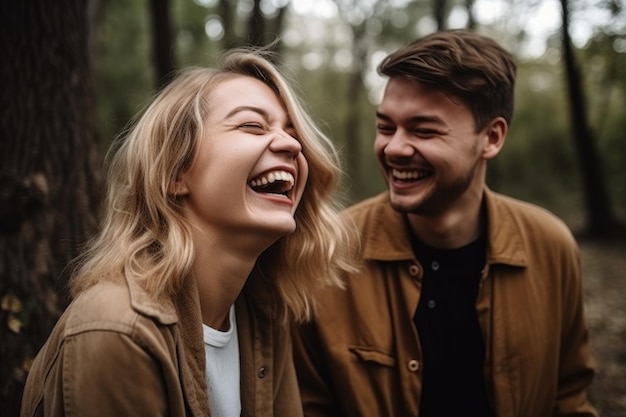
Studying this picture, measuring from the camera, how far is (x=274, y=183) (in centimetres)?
213

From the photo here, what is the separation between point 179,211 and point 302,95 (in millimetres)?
908

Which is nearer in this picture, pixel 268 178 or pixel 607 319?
pixel 268 178

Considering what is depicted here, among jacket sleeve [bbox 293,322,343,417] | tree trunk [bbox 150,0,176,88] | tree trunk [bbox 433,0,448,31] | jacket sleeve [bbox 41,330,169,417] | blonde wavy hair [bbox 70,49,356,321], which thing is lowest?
jacket sleeve [bbox 293,322,343,417]

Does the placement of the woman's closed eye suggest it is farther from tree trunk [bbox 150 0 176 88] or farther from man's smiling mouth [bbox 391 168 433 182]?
tree trunk [bbox 150 0 176 88]

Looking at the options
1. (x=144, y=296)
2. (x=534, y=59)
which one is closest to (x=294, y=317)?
(x=144, y=296)

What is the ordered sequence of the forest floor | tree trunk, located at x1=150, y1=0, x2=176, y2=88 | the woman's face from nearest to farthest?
the woman's face < the forest floor < tree trunk, located at x1=150, y1=0, x2=176, y2=88

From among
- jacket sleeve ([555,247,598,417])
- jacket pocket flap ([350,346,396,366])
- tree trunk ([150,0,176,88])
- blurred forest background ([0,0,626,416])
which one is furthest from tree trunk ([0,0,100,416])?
tree trunk ([150,0,176,88])

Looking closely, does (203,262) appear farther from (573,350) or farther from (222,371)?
(573,350)

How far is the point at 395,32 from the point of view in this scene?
17.8 metres

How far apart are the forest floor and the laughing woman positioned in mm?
3257

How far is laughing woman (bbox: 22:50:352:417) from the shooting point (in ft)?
5.20

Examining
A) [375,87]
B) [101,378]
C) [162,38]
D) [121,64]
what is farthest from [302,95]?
[375,87]

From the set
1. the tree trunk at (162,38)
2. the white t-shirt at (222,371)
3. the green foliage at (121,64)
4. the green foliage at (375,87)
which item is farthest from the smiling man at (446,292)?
the green foliage at (121,64)

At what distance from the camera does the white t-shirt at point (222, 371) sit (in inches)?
78.1
